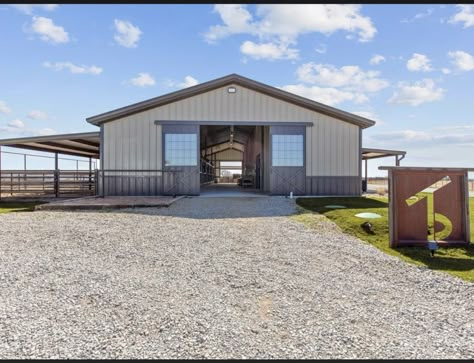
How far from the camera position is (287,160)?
510 inches

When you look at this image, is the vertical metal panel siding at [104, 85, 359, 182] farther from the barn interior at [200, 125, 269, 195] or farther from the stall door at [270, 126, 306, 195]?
the barn interior at [200, 125, 269, 195]

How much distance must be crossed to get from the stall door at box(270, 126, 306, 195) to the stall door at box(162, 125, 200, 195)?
122 inches

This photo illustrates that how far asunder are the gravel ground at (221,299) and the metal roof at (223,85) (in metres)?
7.36

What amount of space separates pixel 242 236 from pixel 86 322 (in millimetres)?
3579

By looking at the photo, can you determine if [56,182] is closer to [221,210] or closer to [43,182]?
[43,182]

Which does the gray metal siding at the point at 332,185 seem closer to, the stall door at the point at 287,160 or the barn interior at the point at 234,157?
the stall door at the point at 287,160

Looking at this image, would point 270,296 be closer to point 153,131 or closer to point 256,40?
point 256,40

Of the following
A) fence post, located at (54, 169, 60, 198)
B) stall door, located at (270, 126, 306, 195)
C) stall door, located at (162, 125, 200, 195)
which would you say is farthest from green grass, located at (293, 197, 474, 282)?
fence post, located at (54, 169, 60, 198)

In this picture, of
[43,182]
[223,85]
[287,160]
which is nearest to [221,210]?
[287,160]

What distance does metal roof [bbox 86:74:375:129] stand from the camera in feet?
40.5

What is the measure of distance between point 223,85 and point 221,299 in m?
10.7

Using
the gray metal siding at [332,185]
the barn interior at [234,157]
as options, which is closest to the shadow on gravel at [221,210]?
the gray metal siding at [332,185]

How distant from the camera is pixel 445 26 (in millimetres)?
6762

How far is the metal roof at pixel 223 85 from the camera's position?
12336mm
